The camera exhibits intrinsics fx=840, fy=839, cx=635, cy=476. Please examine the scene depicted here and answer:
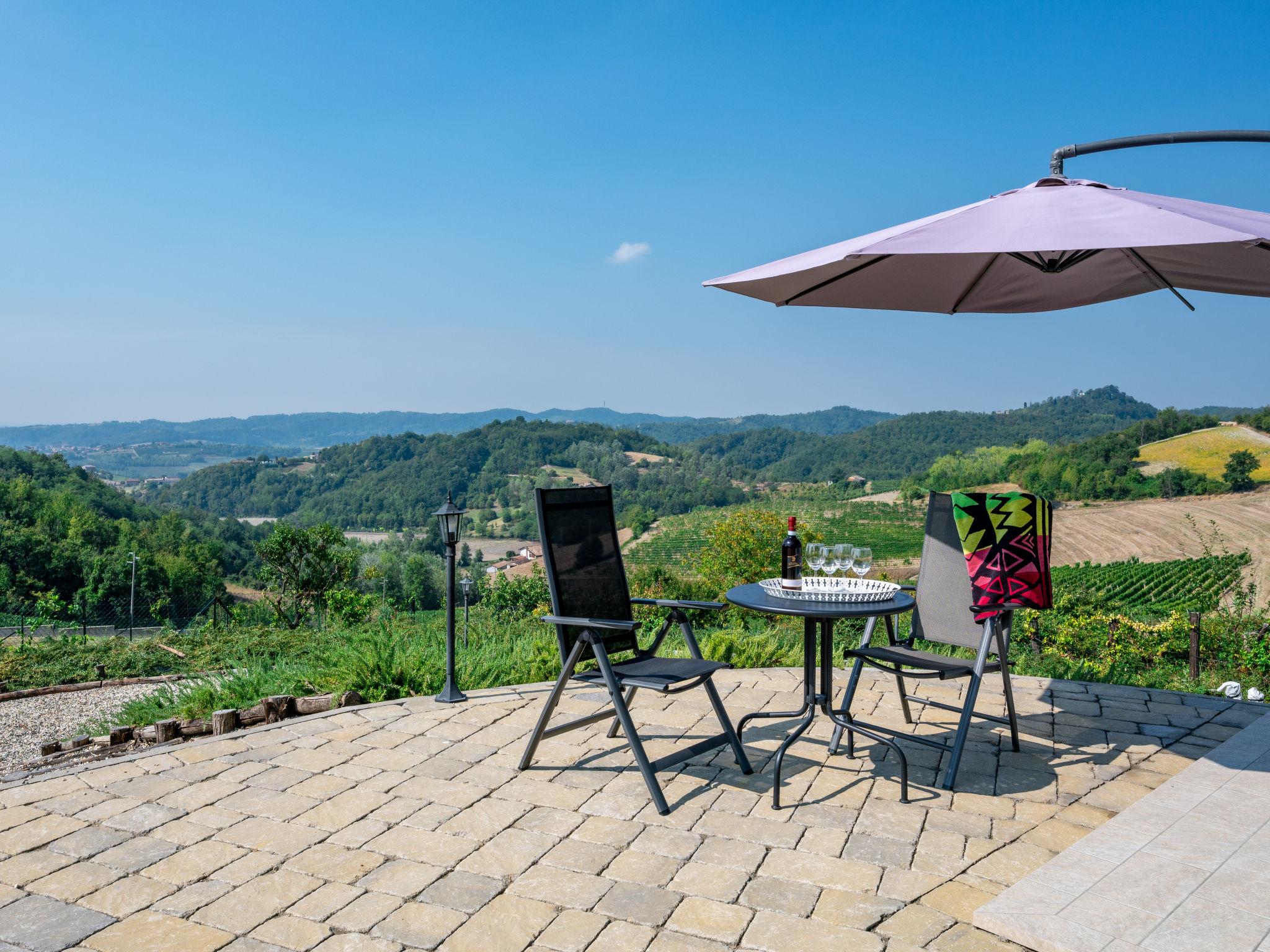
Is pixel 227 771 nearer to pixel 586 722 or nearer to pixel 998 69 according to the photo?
pixel 586 722

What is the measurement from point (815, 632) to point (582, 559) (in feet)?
3.29

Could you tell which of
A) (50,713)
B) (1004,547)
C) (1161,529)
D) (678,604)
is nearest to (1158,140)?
(1004,547)

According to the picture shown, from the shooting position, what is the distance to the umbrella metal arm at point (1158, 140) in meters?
4.31

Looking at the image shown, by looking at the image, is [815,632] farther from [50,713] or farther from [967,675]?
[50,713]

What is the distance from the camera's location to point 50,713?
768cm

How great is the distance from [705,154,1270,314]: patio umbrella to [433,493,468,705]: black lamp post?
205cm

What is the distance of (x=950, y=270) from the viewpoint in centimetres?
399

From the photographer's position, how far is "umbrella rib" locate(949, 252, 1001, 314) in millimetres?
3989

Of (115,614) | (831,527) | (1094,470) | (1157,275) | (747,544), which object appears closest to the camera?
(1157,275)

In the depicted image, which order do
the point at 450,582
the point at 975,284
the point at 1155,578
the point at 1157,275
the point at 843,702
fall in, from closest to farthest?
the point at 843,702 → the point at 1157,275 → the point at 975,284 → the point at 450,582 → the point at 1155,578

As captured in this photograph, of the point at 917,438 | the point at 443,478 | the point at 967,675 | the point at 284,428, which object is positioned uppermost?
the point at 284,428

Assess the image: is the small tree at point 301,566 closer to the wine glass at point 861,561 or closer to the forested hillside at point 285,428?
the wine glass at point 861,561

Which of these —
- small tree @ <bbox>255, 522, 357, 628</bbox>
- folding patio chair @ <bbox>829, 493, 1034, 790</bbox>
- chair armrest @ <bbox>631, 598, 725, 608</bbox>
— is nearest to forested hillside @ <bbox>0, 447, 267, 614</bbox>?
small tree @ <bbox>255, 522, 357, 628</bbox>

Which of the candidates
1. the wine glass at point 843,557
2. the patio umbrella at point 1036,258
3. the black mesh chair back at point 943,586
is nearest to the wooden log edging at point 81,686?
the wine glass at point 843,557
